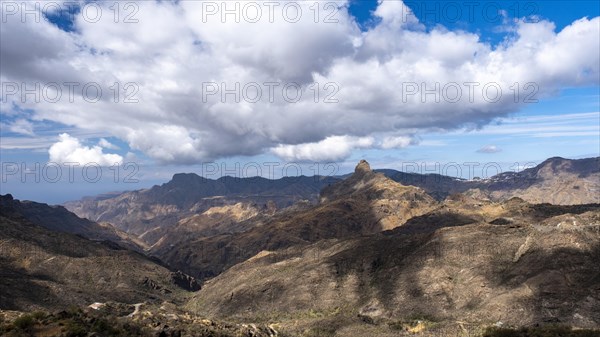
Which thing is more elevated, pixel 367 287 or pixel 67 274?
pixel 367 287

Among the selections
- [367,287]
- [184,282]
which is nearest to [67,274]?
[184,282]

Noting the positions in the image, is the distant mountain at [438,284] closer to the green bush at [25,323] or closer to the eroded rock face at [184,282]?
the eroded rock face at [184,282]

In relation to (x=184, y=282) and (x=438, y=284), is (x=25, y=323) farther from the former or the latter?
(x=184, y=282)

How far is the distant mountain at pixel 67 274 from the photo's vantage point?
112 meters

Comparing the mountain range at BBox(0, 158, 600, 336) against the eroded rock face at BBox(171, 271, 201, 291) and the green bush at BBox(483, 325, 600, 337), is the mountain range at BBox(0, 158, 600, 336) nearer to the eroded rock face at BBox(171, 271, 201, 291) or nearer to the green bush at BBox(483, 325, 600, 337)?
the eroded rock face at BBox(171, 271, 201, 291)

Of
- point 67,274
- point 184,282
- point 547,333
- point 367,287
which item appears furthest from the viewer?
point 184,282

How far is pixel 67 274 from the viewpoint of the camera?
145875mm

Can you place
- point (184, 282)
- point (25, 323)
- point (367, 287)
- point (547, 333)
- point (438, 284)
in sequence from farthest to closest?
point (184, 282)
point (367, 287)
point (438, 284)
point (547, 333)
point (25, 323)

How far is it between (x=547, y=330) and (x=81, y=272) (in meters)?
145

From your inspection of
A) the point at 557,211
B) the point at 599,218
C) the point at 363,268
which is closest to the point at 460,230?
the point at 363,268

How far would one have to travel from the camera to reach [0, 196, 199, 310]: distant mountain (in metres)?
112

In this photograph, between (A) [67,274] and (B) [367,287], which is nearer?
(B) [367,287]

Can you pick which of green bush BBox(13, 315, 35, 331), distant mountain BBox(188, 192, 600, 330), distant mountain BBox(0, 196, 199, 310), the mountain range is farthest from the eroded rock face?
green bush BBox(13, 315, 35, 331)

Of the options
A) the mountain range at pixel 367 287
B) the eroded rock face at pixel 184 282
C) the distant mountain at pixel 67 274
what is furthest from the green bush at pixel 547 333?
the eroded rock face at pixel 184 282
